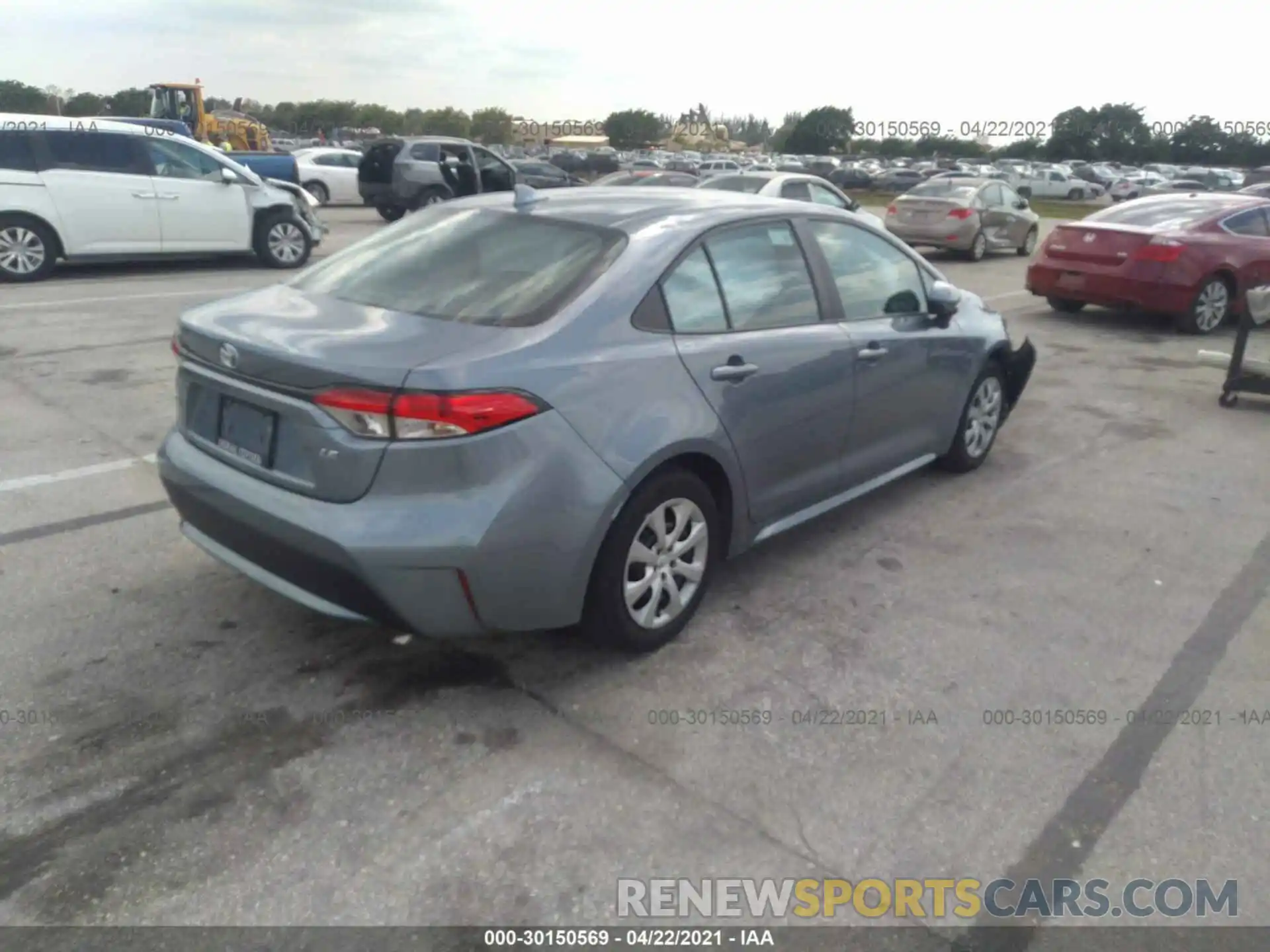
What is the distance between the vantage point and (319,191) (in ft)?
83.8

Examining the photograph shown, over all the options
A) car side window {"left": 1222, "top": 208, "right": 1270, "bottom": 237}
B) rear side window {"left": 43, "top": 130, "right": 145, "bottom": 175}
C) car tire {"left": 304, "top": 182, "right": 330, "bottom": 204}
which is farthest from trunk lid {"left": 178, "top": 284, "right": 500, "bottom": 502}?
car tire {"left": 304, "top": 182, "right": 330, "bottom": 204}

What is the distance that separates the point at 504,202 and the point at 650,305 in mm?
1074

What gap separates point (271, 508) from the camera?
3201mm

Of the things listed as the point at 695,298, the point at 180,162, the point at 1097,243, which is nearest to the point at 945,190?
the point at 1097,243

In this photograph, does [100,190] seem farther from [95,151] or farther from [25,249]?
[25,249]

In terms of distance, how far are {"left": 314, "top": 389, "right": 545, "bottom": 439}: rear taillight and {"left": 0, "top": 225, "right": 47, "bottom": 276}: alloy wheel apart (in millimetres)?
10253

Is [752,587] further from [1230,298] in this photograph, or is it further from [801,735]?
[1230,298]

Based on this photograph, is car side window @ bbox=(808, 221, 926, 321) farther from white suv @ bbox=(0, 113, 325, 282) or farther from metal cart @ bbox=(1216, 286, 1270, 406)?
white suv @ bbox=(0, 113, 325, 282)

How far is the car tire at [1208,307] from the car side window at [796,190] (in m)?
5.07

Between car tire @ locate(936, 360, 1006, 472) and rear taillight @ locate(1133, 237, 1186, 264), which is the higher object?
rear taillight @ locate(1133, 237, 1186, 264)

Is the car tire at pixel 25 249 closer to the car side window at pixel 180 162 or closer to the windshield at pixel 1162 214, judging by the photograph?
the car side window at pixel 180 162

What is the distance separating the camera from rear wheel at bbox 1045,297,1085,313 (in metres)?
11.9

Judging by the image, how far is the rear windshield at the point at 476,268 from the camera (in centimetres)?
346

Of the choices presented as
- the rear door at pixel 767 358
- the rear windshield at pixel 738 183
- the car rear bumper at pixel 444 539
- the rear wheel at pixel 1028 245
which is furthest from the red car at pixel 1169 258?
the car rear bumper at pixel 444 539
